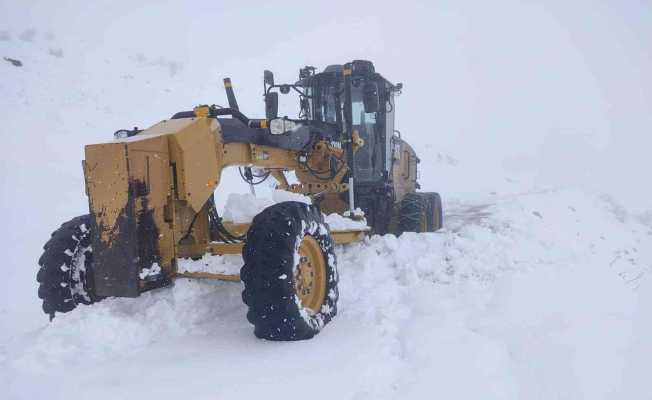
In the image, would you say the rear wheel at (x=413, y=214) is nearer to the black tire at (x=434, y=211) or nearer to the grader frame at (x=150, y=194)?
the black tire at (x=434, y=211)

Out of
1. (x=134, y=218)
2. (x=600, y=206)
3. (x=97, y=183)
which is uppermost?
(x=97, y=183)

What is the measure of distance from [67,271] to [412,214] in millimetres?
5125

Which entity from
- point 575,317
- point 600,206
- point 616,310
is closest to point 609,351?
point 575,317

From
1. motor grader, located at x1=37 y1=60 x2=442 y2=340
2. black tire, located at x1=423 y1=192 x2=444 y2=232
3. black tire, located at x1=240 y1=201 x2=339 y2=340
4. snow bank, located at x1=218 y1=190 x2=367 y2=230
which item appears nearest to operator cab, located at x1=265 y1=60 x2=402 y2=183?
black tire, located at x1=423 y1=192 x2=444 y2=232

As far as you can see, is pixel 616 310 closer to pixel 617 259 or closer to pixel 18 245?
pixel 617 259

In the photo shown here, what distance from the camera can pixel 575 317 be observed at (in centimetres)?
396

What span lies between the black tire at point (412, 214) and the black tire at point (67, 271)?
4.85 metres

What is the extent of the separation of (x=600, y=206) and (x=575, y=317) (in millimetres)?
13697

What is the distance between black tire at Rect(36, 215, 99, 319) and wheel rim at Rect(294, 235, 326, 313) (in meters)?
1.64

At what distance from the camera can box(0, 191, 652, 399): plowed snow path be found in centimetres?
282

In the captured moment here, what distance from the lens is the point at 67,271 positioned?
12.6 ft

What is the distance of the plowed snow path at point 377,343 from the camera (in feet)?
9.25

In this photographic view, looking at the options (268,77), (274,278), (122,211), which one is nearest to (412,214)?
(268,77)

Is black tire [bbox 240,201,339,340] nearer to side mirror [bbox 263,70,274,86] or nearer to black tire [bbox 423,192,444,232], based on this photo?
side mirror [bbox 263,70,274,86]
